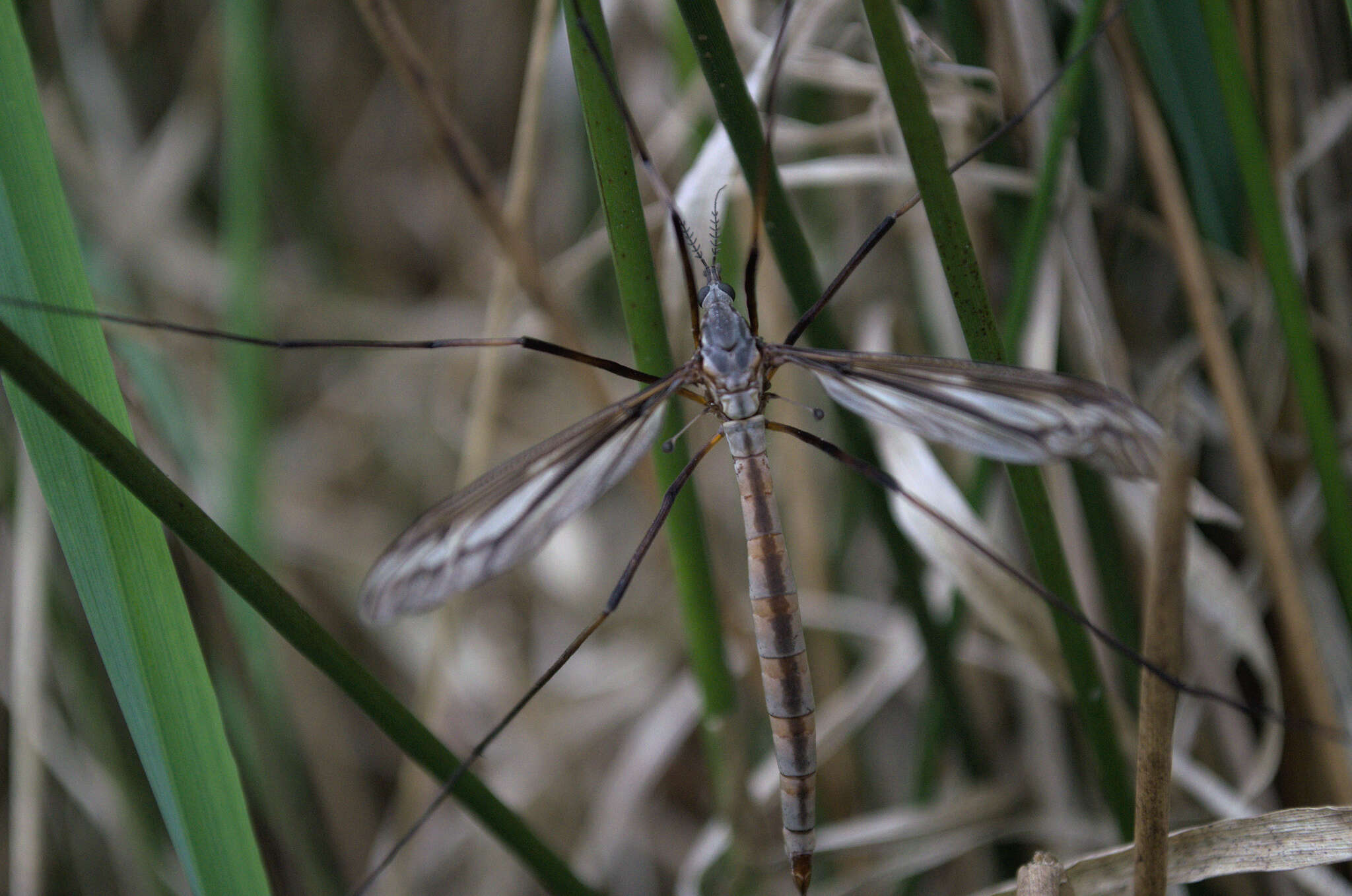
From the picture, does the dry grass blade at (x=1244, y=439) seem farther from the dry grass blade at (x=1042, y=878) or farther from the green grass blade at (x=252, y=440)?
the green grass blade at (x=252, y=440)

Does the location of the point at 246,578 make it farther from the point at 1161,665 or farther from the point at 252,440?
the point at 252,440

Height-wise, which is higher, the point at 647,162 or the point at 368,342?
the point at 647,162

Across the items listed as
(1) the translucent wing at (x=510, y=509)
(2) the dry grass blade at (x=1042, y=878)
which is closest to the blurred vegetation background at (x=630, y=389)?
(1) the translucent wing at (x=510, y=509)

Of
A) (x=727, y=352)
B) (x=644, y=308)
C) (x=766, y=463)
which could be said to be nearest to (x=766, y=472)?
(x=766, y=463)

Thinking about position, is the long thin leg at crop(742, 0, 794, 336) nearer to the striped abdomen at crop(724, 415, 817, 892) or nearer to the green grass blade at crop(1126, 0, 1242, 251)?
the striped abdomen at crop(724, 415, 817, 892)

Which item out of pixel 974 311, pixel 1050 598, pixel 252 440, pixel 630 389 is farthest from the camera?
pixel 630 389

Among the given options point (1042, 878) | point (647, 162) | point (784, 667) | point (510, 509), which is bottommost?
point (1042, 878)

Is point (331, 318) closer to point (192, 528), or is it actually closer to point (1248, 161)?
point (192, 528)
